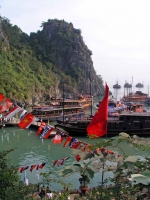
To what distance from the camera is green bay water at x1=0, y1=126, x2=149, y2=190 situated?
49.2 ft

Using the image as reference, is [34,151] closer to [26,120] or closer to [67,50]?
[26,120]

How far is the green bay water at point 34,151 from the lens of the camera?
15.0 meters

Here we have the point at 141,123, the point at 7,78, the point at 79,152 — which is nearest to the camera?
the point at 79,152

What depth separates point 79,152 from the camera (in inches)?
180

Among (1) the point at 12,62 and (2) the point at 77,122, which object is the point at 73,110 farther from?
(1) the point at 12,62

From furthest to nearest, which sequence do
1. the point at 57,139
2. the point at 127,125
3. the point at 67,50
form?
the point at 67,50, the point at 127,125, the point at 57,139

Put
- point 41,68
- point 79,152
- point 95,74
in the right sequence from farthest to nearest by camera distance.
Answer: point 95,74 < point 41,68 < point 79,152

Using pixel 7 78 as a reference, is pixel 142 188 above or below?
below

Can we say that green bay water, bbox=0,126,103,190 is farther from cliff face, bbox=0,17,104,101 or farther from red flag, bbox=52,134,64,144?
cliff face, bbox=0,17,104,101

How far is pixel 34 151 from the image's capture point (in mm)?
20734

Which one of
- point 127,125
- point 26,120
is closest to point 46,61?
point 127,125

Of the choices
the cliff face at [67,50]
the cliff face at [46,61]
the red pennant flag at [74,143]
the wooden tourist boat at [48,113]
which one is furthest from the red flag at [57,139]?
the cliff face at [67,50]

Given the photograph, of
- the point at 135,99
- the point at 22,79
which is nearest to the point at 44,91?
the point at 22,79

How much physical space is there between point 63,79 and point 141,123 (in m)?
56.5
